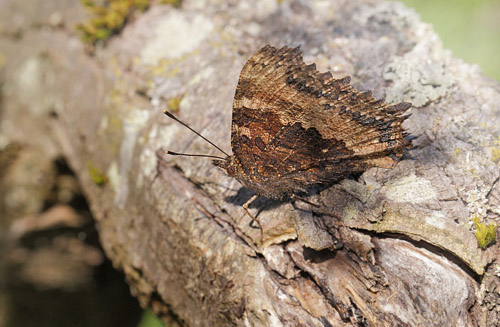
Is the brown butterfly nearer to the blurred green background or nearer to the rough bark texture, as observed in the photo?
the rough bark texture

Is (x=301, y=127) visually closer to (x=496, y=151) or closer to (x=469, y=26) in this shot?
(x=496, y=151)

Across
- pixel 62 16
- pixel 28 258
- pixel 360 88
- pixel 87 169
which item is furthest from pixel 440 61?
pixel 28 258

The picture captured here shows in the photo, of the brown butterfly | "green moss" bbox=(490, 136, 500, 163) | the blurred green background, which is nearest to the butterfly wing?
the brown butterfly

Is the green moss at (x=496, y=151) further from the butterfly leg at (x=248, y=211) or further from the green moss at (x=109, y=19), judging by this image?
the green moss at (x=109, y=19)

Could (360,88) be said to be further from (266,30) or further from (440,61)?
(266,30)

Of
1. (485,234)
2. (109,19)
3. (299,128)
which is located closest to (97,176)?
(109,19)

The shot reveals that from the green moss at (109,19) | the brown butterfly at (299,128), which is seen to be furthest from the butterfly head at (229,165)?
the green moss at (109,19)
